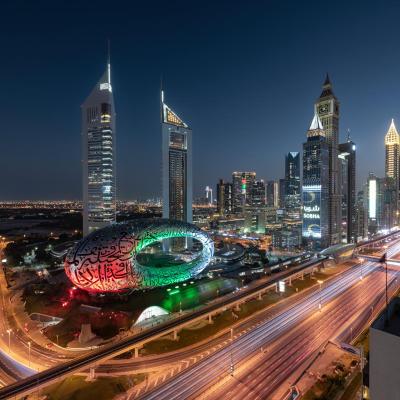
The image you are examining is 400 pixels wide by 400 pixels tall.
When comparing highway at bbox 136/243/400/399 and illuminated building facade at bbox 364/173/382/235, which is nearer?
highway at bbox 136/243/400/399

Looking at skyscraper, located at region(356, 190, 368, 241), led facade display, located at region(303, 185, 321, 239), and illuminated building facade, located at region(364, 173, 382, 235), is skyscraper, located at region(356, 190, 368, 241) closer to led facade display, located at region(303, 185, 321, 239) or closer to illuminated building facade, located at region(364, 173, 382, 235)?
illuminated building facade, located at region(364, 173, 382, 235)

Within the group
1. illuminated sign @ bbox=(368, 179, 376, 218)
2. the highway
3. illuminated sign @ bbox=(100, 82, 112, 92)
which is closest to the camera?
the highway

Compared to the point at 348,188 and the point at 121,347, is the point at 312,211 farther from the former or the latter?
the point at 121,347

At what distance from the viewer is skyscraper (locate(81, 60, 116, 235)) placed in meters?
109

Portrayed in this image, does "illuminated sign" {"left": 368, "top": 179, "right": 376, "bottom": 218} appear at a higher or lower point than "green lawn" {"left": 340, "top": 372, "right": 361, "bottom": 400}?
higher

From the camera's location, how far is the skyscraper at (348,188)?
16088 cm

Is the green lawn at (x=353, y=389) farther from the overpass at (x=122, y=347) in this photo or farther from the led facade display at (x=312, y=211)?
the led facade display at (x=312, y=211)

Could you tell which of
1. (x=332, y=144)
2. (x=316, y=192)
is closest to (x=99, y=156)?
(x=316, y=192)

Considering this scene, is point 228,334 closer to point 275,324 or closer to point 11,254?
point 275,324

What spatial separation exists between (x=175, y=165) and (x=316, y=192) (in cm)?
7396

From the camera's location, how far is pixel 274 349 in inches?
1356

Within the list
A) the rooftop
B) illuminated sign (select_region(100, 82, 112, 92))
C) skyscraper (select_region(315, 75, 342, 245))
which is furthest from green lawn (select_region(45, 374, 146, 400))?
skyscraper (select_region(315, 75, 342, 245))

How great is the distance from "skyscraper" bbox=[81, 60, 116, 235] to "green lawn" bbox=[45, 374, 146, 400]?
84668 millimetres

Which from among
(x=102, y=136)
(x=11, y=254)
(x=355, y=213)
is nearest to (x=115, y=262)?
(x=11, y=254)
